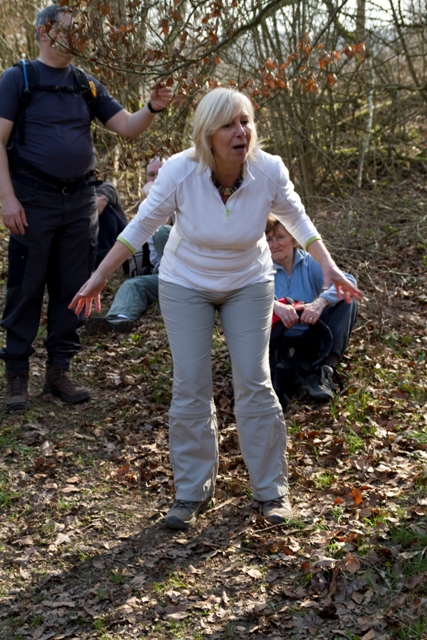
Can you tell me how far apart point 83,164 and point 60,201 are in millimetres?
293

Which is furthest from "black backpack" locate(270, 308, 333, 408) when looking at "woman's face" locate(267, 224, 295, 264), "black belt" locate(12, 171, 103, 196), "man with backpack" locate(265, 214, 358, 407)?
"black belt" locate(12, 171, 103, 196)

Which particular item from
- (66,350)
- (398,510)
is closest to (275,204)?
(398,510)

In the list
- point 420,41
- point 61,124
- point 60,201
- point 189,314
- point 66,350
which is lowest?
point 66,350

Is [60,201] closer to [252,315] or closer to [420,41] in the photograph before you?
[252,315]

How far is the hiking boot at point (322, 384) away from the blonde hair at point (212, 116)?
7.09 ft

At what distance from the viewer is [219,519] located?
4164mm

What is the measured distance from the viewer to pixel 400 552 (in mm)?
3549

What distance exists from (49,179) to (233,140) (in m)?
1.89

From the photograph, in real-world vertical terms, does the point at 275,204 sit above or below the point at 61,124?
below

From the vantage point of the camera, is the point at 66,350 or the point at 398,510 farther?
the point at 66,350

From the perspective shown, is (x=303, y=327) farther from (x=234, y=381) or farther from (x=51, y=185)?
(x=51, y=185)

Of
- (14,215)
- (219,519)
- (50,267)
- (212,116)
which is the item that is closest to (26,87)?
(14,215)

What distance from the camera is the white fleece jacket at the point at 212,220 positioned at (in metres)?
3.73

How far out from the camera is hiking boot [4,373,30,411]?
5508mm
